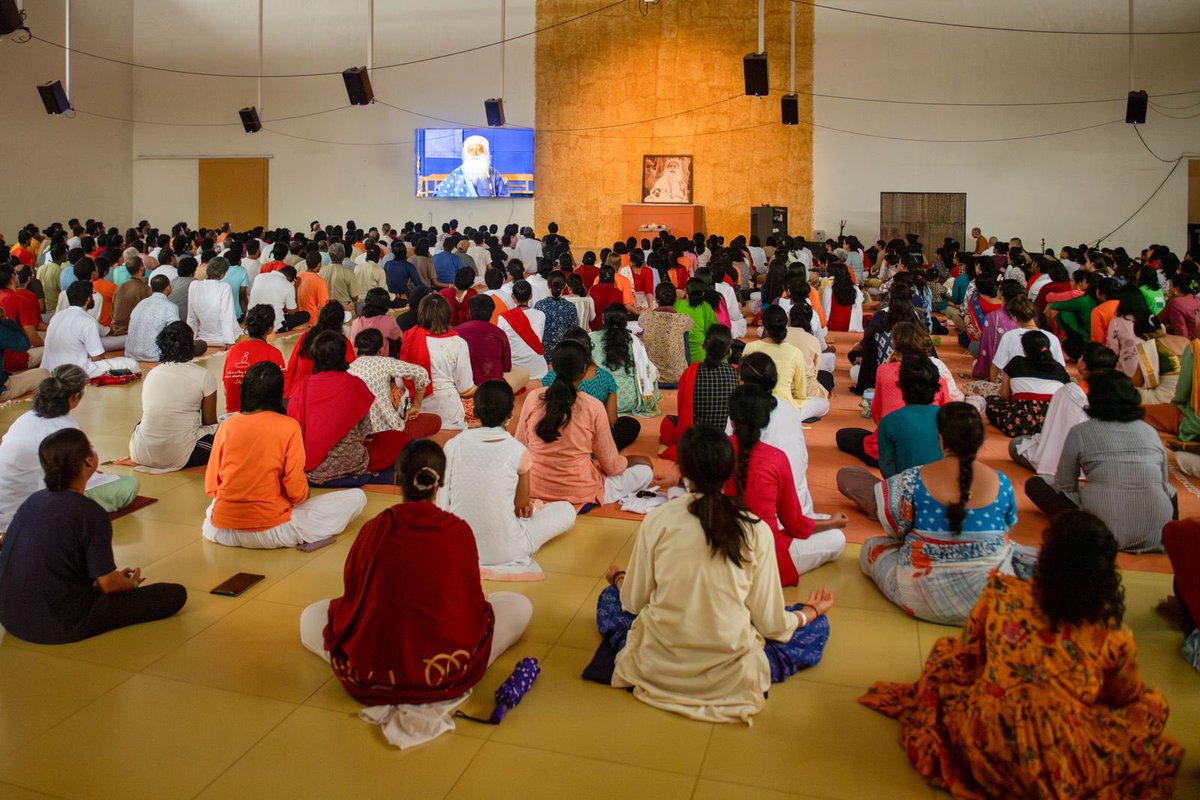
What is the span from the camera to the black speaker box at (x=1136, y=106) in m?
11.9

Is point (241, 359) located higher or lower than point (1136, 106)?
lower

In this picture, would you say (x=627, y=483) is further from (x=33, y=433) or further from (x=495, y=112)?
(x=495, y=112)

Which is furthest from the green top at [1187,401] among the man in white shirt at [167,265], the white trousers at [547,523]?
the man in white shirt at [167,265]

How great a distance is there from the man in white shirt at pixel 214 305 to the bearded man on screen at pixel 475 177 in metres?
7.08

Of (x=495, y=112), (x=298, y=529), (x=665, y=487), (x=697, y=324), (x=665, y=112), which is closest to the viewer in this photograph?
(x=298, y=529)

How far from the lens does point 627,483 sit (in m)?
4.84

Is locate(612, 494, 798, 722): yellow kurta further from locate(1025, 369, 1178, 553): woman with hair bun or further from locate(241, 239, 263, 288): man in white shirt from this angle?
locate(241, 239, 263, 288): man in white shirt

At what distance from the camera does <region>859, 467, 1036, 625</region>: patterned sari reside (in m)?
3.27

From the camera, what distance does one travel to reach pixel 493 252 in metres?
11.4

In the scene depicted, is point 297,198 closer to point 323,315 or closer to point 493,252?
point 493,252

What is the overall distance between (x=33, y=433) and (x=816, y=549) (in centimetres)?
306

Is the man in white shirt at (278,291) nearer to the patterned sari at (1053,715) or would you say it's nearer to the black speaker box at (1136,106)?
the patterned sari at (1053,715)

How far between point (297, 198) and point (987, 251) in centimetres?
1041

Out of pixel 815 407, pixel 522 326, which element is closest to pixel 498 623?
pixel 815 407
